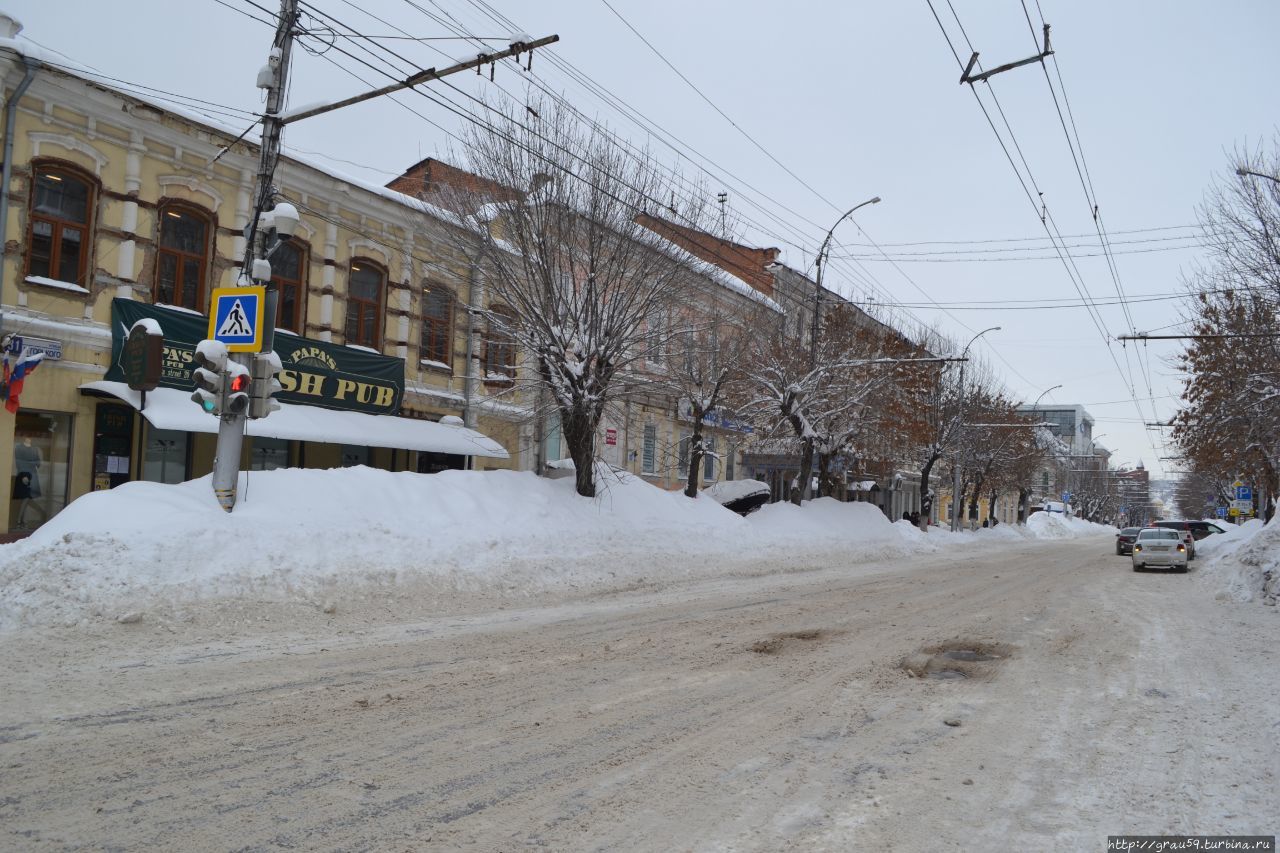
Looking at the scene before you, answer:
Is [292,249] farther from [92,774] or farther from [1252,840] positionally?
[1252,840]

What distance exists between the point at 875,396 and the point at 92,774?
26.9 metres

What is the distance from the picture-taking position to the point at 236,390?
12.0 meters

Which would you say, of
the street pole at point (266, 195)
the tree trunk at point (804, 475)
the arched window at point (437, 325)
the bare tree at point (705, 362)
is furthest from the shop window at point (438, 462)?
the street pole at point (266, 195)

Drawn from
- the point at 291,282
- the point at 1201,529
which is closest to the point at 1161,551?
the point at 1201,529

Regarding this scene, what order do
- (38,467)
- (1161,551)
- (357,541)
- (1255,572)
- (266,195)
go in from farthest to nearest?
1. (1161,551)
2. (1255,572)
3. (38,467)
4. (357,541)
5. (266,195)

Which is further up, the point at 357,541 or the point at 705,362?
the point at 705,362

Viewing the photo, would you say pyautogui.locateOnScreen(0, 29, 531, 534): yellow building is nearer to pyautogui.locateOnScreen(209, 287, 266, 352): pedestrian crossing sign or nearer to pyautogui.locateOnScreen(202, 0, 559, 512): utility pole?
pyautogui.locateOnScreen(202, 0, 559, 512): utility pole

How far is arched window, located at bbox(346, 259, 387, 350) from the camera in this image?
21.8m

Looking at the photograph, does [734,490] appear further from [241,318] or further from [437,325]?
[241,318]

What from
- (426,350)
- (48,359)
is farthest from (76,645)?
(426,350)

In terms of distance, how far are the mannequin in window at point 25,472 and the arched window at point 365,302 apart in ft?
24.5

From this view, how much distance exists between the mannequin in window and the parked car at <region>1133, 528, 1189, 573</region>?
92.1 feet

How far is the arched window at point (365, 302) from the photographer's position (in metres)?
21.8

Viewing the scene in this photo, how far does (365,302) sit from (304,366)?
3.05 m
